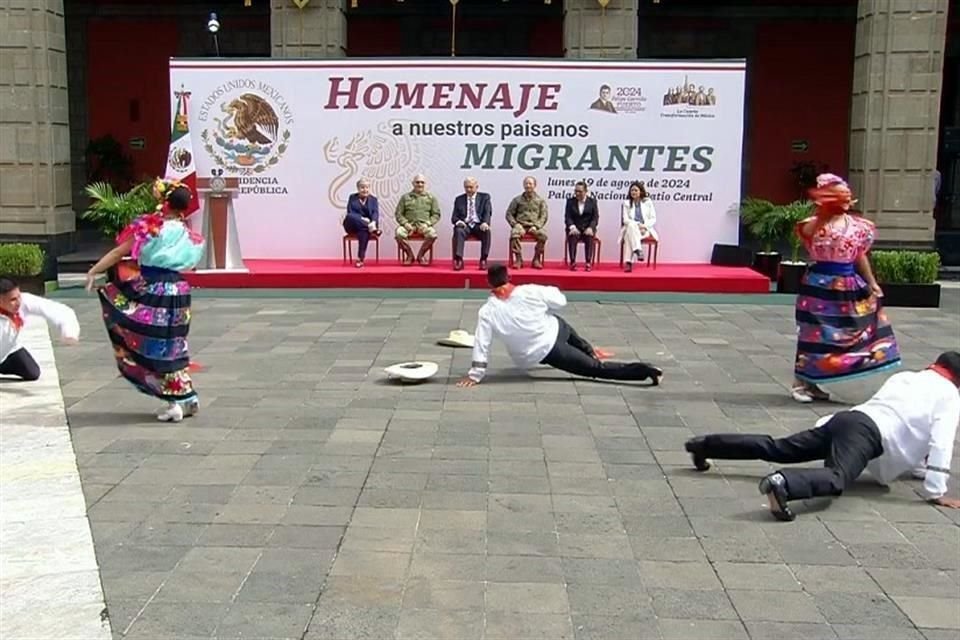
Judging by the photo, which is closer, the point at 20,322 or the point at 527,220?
the point at 20,322

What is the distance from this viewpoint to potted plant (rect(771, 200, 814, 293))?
13.6 metres

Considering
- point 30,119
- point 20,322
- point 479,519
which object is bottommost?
point 479,519

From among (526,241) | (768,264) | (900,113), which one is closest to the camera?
(526,241)

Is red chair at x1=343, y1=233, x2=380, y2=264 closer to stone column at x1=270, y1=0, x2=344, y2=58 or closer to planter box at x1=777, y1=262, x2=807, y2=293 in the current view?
stone column at x1=270, y1=0, x2=344, y2=58

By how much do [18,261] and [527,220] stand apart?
6622 mm

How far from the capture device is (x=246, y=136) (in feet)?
48.7

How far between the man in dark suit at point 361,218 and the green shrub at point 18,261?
4050 millimetres

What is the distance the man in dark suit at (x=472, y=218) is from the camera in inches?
555

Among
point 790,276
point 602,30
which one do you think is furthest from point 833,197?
point 602,30

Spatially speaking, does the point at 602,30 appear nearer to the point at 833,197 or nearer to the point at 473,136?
the point at 473,136

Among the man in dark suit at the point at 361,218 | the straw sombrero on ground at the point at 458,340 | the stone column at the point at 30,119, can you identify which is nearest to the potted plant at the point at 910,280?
the straw sombrero on ground at the point at 458,340

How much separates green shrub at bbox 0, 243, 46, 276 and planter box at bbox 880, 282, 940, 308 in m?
10.7

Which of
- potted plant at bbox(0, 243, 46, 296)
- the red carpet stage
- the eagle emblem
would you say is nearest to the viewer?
potted plant at bbox(0, 243, 46, 296)

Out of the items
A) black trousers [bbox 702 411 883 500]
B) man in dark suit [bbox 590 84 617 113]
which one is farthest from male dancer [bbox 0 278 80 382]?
man in dark suit [bbox 590 84 617 113]
